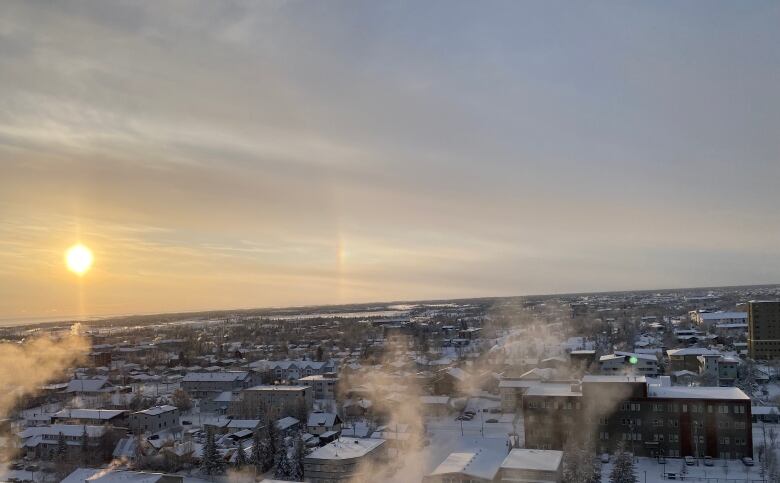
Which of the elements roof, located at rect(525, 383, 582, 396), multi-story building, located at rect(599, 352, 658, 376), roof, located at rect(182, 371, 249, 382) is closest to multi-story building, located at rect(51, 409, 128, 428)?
roof, located at rect(182, 371, 249, 382)

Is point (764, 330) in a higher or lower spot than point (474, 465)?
higher

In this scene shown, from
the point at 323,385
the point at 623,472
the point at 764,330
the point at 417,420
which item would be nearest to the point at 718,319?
the point at 764,330

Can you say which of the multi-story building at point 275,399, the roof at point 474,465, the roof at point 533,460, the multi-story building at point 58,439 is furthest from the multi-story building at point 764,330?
the multi-story building at point 58,439

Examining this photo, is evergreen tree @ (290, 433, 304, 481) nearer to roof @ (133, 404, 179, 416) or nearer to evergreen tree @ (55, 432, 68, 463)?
evergreen tree @ (55, 432, 68, 463)

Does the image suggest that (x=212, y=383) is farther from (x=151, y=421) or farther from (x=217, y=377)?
(x=151, y=421)

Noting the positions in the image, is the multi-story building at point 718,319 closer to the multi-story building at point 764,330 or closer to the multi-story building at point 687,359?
the multi-story building at point 764,330

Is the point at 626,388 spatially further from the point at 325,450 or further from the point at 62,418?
the point at 62,418
